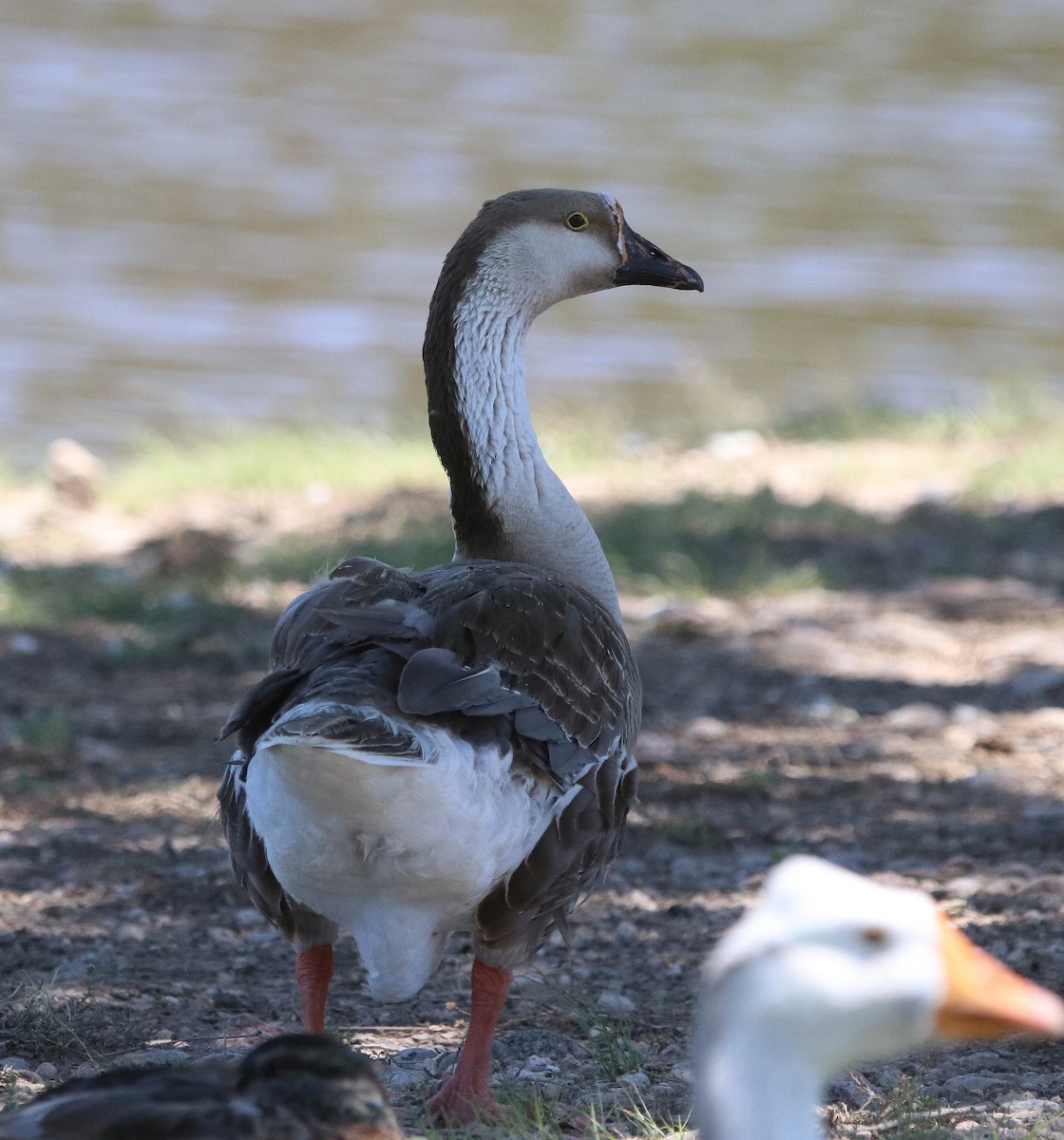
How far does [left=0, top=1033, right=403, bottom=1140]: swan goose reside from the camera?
8.27 ft

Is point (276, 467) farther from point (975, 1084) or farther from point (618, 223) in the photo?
point (975, 1084)

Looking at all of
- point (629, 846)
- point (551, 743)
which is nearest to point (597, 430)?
point (629, 846)

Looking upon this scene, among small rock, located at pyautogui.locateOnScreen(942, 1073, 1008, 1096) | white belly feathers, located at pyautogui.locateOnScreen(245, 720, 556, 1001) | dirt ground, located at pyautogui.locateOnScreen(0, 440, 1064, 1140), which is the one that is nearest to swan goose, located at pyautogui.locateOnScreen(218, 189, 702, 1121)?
white belly feathers, located at pyautogui.locateOnScreen(245, 720, 556, 1001)

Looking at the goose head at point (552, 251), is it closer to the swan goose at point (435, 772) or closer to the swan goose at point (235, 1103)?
the swan goose at point (435, 772)

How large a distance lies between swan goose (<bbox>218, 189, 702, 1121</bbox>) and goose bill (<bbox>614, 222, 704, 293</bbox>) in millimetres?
1082

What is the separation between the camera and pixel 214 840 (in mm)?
5566

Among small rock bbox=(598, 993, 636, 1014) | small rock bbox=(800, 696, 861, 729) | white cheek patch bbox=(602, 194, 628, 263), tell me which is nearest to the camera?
small rock bbox=(598, 993, 636, 1014)

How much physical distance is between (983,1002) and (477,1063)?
1.55m

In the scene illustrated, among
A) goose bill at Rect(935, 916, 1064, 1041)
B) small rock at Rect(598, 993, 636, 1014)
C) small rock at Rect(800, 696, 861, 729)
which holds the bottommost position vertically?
small rock at Rect(800, 696, 861, 729)

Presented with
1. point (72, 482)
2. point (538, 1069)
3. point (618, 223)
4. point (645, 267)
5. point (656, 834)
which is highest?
point (618, 223)

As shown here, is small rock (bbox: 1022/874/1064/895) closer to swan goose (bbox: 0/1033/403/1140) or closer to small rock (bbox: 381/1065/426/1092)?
small rock (bbox: 381/1065/426/1092)

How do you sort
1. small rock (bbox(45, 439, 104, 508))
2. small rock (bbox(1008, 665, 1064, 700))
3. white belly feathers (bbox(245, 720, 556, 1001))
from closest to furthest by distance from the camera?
white belly feathers (bbox(245, 720, 556, 1001)), small rock (bbox(1008, 665, 1064, 700)), small rock (bbox(45, 439, 104, 508))

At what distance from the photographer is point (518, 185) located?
801 inches

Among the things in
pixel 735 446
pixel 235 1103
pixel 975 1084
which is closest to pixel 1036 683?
pixel 975 1084
